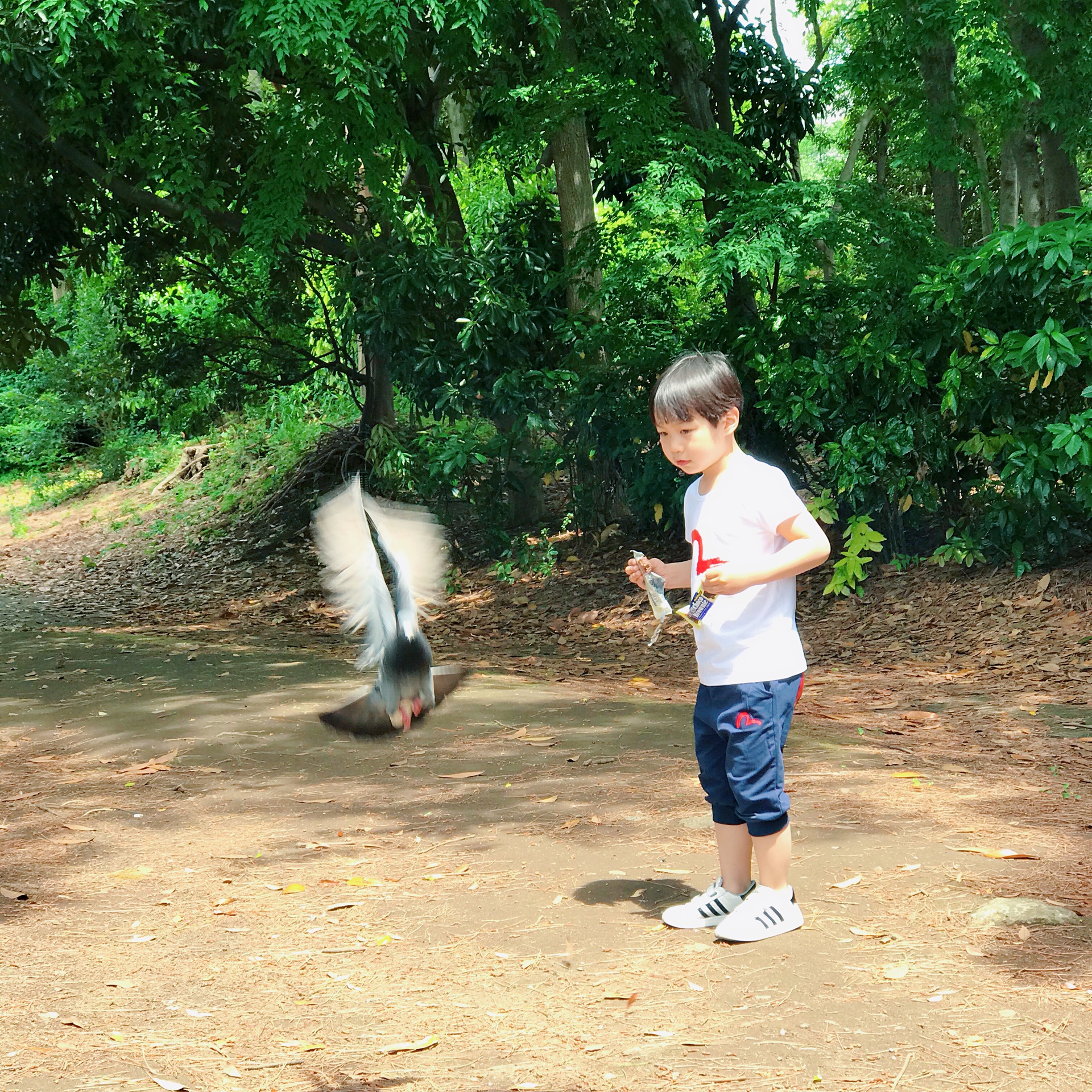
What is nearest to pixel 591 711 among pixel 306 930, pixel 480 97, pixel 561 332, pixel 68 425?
pixel 306 930

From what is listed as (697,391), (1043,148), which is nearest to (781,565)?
(697,391)

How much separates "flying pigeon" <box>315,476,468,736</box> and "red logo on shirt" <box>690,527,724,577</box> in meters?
0.93

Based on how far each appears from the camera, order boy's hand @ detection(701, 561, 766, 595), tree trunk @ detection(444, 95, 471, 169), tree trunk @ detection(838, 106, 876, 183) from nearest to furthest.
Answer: boy's hand @ detection(701, 561, 766, 595) → tree trunk @ detection(444, 95, 471, 169) → tree trunk @ detection(838, 106, 876, 183)

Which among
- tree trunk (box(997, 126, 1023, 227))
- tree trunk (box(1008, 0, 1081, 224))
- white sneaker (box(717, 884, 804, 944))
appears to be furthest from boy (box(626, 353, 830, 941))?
tree trunk (box(997, 126, 1023, 227))

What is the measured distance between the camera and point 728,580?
324 cm

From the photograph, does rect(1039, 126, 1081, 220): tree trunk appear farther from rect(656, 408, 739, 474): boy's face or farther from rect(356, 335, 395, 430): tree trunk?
rect(656, 408, 739, 474): boy's face

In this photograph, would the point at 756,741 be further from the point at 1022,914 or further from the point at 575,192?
the point at 575,192

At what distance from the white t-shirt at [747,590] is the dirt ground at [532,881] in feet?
2.62

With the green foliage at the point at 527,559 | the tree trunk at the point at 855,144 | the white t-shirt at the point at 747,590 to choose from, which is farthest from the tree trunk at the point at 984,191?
the white t-shirt at the point at 747,590

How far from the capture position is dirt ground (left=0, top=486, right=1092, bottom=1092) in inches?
114

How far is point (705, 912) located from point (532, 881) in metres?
0.69

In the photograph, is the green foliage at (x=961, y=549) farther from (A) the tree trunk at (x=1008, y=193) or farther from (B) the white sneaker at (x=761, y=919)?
(A) the tree trunk at (x=1008, y=193)

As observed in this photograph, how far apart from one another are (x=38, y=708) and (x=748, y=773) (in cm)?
543

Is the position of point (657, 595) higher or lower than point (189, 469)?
lower
